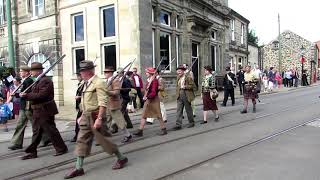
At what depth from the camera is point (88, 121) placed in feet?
21.4

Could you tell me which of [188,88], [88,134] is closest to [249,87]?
[188,88]

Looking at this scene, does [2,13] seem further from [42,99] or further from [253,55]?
[253,55]

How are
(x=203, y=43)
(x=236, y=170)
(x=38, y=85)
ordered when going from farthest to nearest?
(x=203, y=43) → (x=38, y=85) → (x=236, y=170)

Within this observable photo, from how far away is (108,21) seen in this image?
1911 centimetres

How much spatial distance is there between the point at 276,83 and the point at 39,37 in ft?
69.3

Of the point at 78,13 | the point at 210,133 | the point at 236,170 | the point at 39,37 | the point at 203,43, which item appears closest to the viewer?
the point at 236,170

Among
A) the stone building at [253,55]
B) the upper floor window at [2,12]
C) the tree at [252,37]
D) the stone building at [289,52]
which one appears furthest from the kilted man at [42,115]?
the tree at [252,37]

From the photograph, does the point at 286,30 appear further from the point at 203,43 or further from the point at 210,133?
the point at 210,133

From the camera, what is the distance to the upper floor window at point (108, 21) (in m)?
18.9

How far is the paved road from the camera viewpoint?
6293 millimetres

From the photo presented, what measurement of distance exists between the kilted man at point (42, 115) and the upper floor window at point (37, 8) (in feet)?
50.2

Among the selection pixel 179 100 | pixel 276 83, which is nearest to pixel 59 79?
pixel 179 100

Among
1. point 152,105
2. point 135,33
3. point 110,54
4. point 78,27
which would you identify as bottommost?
point 152,105

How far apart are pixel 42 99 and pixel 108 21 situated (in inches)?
462
